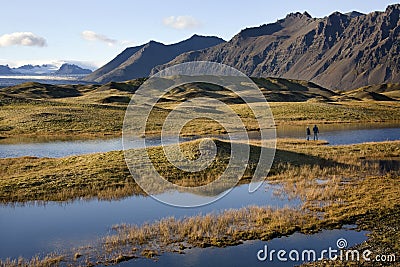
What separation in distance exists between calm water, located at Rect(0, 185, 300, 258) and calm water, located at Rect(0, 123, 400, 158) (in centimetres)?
2616

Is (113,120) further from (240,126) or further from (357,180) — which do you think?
(357,180)

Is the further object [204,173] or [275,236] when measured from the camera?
[204,173]

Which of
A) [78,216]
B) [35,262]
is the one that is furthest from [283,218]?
[35,262]

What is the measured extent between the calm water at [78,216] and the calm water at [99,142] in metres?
26.2

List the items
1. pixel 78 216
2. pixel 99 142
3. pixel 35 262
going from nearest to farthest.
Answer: pixel 35 262 < pixel 78 216 < pixel 99 142

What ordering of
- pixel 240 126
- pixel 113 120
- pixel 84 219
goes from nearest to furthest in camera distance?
pixel 84 219 < pixel 240 126 < pixel 113 120

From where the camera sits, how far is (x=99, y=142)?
7006 cm

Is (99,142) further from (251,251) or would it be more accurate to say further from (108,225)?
(251,251)

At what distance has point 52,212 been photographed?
29.5m

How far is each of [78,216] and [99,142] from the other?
140ft

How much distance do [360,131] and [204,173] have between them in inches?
1998

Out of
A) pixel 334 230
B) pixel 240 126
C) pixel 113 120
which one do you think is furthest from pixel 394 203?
pixel 113 120

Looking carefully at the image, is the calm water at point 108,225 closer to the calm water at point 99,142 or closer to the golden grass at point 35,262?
the golden grass at point 35,262

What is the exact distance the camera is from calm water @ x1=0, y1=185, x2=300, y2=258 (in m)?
23.5
